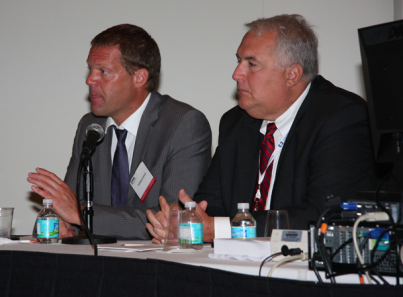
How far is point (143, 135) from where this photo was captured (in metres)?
2.68

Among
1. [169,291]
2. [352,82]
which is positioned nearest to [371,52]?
[169,291]

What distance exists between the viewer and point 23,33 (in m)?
3.53

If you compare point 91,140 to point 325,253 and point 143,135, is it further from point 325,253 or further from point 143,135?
point 325,253

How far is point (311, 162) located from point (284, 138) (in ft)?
0.92

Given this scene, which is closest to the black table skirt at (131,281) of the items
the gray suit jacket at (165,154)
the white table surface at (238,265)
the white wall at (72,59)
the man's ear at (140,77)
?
the white table surface at (238,265)

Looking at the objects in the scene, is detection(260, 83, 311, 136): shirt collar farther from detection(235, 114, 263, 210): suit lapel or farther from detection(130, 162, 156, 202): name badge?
detection(130, 162, 156, 202): name badge

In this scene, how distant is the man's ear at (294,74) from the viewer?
231 centimetres

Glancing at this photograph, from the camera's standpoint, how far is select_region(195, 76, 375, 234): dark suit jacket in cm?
192

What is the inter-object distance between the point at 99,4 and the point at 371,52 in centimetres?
275

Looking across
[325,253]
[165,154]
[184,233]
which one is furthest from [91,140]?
[325,253]

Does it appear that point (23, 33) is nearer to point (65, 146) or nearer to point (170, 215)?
point (65, 146)

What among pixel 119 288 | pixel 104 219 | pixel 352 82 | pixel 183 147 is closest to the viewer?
pixel 119 288

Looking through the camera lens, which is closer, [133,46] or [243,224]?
[243,224]

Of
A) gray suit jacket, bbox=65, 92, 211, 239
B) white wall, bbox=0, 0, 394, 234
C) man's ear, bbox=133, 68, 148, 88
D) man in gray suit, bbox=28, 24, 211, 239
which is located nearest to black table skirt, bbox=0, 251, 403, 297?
man in gray suit, bbox=28, 24, 211, 239
